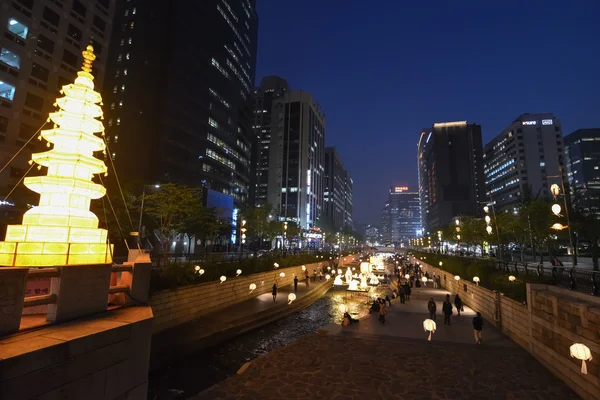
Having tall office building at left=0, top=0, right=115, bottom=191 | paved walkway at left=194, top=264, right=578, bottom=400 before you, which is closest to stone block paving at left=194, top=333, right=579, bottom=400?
paved walkway at left=194, top=264, right=578, bottom=400

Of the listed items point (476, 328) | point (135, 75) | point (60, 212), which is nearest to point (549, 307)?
point (476, 328)

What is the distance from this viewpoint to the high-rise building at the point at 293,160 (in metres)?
128

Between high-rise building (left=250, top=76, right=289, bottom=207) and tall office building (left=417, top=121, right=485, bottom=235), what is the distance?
93889 mm

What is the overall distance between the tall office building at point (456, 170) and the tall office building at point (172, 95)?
129m

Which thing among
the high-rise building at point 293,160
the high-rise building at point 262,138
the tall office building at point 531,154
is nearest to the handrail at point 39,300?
the high-rise building at point 293,160

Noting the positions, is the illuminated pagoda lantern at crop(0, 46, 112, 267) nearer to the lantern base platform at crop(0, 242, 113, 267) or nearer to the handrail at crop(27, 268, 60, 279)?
the lantern base platform at crop(0, 242, 113, 267)

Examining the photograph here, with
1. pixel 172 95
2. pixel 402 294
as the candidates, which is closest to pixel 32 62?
pixel 172 95

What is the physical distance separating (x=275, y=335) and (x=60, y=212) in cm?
1605

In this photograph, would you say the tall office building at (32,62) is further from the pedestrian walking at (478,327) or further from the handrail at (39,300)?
the pedestrian walking at (478,327)

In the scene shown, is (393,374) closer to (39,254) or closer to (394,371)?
(394,371)

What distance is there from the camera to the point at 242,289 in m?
27.4

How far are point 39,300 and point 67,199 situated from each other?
3495 millimetres

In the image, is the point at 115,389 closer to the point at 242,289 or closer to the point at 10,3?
the point at 242,289

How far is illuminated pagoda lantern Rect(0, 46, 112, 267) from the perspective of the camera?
7.00m
